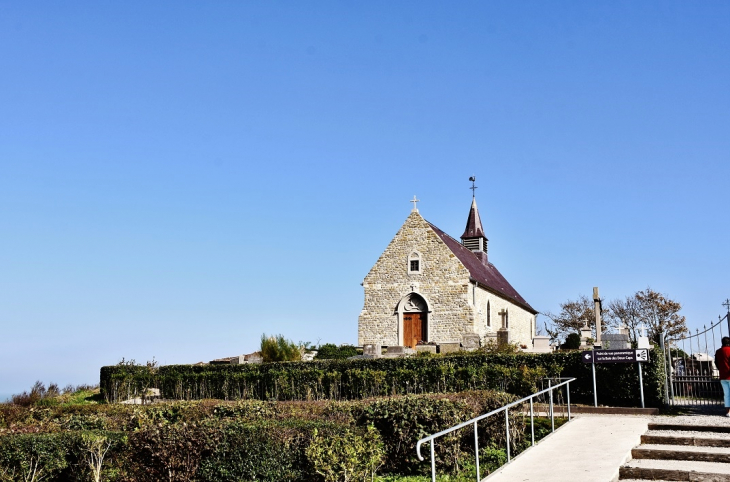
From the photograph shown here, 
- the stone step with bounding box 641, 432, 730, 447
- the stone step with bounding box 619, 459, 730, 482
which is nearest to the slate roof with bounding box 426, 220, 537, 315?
the stone step with bounding box 641, 432, 730, 447

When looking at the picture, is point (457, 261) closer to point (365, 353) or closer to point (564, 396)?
point (365, 353)

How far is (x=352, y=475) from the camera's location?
9203 mm

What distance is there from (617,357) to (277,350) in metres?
13.8

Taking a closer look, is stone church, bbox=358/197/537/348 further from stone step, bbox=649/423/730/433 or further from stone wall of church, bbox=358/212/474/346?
stone step, bbox=649/423/730/433

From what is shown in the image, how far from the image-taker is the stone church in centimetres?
3241

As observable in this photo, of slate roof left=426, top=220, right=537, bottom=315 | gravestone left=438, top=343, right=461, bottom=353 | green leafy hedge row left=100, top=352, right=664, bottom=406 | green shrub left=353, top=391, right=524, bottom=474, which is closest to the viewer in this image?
green shrub left=353, top=391, right=524, bottom=474

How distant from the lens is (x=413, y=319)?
33.3m

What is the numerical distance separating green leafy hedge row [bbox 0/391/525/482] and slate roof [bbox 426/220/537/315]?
21.6m

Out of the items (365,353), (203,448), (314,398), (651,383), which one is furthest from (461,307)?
(203,448)

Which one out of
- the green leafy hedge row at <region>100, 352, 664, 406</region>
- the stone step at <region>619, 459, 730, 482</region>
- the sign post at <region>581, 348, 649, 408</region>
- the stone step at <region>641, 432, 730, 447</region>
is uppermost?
the sign post at <region>581, 348, 649, 408</region>

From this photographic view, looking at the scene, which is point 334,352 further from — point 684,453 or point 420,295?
point 684,453

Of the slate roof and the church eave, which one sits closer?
the church eave

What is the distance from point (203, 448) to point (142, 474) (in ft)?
3.53

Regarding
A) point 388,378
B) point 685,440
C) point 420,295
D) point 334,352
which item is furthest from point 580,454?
point 420,295
